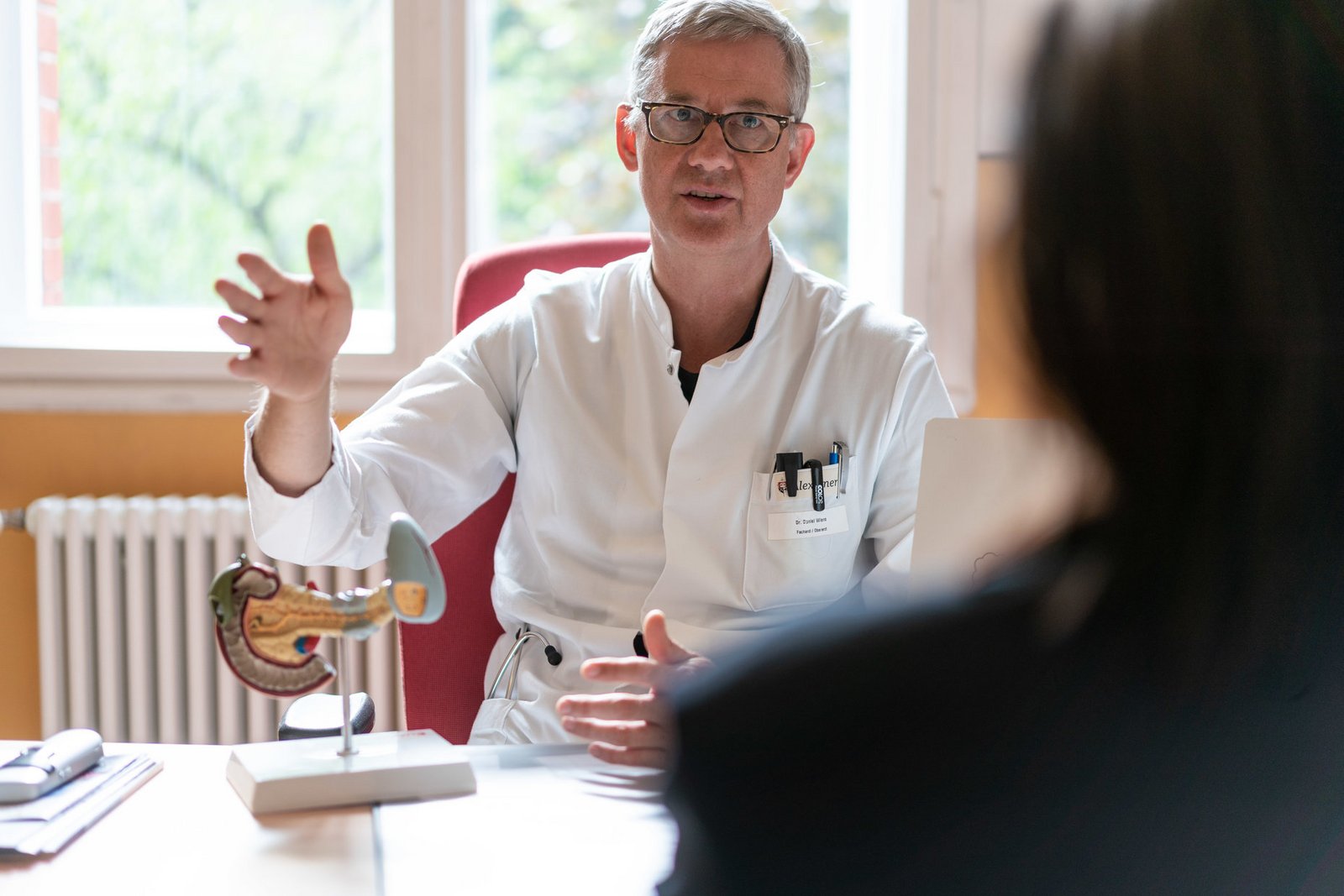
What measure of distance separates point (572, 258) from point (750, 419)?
0.39 m

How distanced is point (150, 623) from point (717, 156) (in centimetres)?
157

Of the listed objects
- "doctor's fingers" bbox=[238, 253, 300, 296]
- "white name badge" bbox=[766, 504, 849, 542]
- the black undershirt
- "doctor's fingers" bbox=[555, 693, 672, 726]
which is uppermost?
"doctor's fingers" bbox=[238, 253, 300, 296]

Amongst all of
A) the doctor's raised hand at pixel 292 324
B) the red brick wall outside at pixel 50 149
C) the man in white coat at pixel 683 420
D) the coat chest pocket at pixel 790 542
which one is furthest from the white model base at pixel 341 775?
the red brick wall outside at pixel 50 149

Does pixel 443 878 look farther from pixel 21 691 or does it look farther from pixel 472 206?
pixel 21 691

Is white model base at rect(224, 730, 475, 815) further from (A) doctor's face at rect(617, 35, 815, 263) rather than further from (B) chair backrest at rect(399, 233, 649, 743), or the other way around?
(A) doctor's face at rect(617, 35, 815, 263)

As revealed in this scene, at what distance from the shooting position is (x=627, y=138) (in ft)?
5.87

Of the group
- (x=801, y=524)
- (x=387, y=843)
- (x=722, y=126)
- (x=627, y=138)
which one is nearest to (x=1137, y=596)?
(x=387, y=843)

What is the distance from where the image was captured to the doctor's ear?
174 cm

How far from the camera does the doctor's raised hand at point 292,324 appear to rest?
1133 millimetres

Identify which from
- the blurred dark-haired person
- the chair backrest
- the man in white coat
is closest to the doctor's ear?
the man in white coat

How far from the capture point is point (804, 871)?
597mm

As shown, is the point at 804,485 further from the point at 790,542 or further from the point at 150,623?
the point at 150,623

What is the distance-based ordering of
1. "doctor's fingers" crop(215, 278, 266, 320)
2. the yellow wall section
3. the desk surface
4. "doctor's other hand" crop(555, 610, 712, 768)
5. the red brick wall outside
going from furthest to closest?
1. the red brick wall outside
2. the yellow wall section
3. "doctor's fingers" crop(215, 278, 266, 320)
4. "doctor's other hand" crop(555, 610, 712, 768)
5. the desk surface

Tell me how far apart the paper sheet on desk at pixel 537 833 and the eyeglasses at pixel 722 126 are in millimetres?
947
